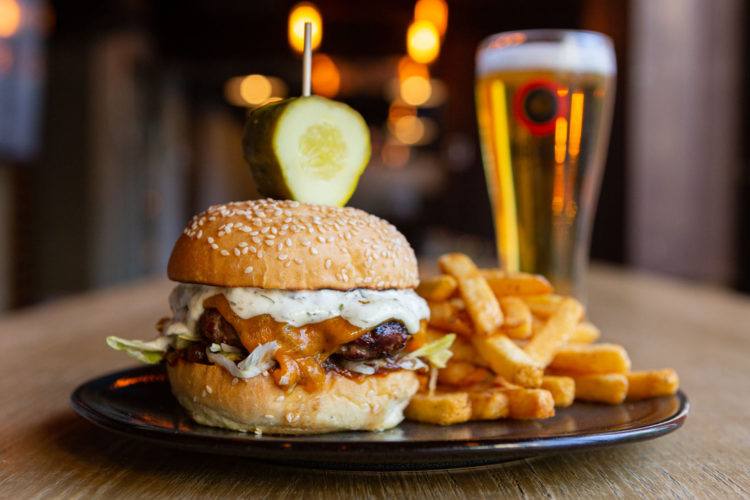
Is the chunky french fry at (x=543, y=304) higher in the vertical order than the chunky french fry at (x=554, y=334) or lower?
higher

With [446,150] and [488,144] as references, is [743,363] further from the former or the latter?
[446,150]

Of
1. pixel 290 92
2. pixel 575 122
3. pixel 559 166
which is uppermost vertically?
pixel 290 92

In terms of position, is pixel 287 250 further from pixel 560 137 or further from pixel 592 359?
pixel 560 137

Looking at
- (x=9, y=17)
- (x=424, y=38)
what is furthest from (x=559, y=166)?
(x=9, y=17)

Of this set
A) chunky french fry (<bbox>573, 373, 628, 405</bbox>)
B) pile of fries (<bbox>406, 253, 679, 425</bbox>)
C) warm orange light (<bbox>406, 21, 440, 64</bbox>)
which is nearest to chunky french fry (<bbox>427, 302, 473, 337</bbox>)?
pile of fries (<bbox>406, 253, 679, 425</bbox>)

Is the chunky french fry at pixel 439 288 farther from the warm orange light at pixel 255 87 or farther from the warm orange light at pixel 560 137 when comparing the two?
the warm orange light at pixel 255 87

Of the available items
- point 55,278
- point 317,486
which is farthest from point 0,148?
point 317,486

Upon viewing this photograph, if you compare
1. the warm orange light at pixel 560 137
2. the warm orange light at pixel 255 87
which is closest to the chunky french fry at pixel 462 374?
the warm orange light at pixel 560 137
